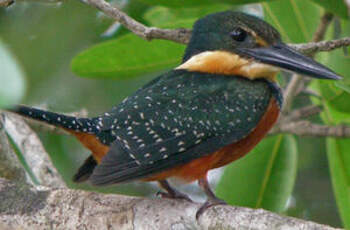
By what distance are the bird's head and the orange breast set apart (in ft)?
0.69

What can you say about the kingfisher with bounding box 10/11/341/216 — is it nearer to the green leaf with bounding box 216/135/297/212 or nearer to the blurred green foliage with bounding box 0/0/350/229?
the blurred green foliage with bounding box 0/0/350/229

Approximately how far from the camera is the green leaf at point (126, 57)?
4.14m

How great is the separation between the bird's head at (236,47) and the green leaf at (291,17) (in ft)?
1.84

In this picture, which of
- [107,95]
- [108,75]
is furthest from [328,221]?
[108,75]

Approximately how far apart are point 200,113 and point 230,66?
0.39 meters

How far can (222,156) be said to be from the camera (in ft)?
11.2

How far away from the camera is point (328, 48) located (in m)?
3.17

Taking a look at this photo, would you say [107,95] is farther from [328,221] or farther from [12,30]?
[328,221]

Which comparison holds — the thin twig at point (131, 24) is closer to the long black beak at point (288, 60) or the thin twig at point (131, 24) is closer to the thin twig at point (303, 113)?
the long black beak at point (288, 60)

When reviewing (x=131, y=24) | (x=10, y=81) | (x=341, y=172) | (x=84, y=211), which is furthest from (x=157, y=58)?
(x=10, y=81)

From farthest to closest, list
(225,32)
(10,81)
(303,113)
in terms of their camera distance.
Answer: (303,113) → (225,32) → (10,81)

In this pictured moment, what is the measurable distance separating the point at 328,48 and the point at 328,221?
2.74m

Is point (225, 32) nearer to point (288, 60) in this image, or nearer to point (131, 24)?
point (288, 60)

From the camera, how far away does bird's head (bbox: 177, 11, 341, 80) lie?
3.67 m
